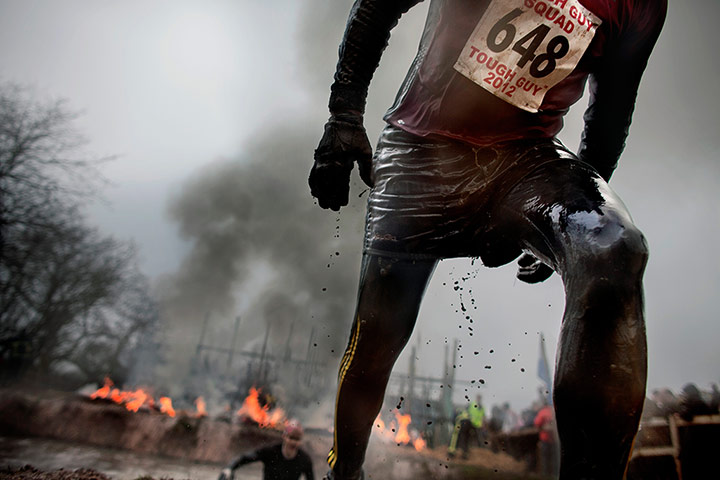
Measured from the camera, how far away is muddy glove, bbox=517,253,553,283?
1755 millimetres

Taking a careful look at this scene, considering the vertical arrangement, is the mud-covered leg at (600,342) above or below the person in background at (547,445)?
above

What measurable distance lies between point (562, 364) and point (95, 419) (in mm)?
9999

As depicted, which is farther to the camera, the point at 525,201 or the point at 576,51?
the point at 576,51

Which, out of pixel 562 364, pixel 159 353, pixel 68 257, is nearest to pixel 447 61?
pixel 562 364

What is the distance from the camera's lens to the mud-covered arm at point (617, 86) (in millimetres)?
1615

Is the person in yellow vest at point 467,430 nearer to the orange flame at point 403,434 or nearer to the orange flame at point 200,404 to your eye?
the orange flame at point 403,434

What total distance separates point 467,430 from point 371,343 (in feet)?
33.7

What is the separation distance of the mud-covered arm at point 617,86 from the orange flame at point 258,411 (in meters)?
10.7

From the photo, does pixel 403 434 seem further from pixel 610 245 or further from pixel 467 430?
pixel 610 245

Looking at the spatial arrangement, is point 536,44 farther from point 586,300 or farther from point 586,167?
point 586,300

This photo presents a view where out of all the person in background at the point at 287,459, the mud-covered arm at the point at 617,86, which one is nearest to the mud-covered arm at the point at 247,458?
the person in background at the point at 287,459

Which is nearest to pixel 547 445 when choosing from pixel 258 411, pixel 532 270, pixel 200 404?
pixel 258 411

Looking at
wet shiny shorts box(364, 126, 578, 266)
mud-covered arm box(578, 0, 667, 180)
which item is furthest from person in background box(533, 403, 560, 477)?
wet shiny shorts box(364, 126, 578, 266)

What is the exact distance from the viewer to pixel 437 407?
49.4ft
